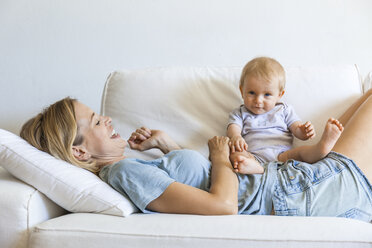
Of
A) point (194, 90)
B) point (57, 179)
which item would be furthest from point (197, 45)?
point (57, 179)

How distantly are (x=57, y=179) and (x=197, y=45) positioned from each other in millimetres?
1256

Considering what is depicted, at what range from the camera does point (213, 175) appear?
1445 millimetres

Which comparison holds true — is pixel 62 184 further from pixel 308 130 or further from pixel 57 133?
pixel 308 130

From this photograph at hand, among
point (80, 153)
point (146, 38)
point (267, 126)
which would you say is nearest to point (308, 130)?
point (267, 126)

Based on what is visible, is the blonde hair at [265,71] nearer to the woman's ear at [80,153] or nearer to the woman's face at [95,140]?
the woman's face at [95,140]

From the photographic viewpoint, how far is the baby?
68.1 inches

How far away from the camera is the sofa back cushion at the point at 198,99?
1.83 meters

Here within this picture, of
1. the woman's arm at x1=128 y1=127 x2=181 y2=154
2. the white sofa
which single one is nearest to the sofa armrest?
the white sofa

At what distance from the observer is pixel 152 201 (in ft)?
4.38

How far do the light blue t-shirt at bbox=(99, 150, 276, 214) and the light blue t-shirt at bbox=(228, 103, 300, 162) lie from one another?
227mm

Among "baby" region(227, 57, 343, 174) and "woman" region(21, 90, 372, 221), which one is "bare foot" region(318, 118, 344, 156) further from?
"baby" region(227, 57, 343, 174)

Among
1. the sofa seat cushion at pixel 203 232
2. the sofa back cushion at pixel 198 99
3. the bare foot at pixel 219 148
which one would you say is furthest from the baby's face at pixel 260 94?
the sofa seat cushion at pixel 203 232

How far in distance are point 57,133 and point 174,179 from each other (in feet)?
1.40

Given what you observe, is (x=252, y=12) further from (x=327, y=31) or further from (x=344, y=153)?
(x=344, y=153)
